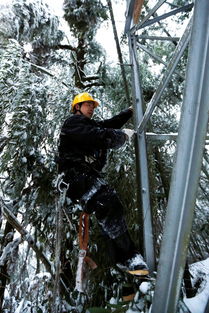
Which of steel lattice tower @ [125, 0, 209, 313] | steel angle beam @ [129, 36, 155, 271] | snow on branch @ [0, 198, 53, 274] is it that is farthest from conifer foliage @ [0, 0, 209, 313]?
steel lattice tower @ [125, 0, 209, 313]

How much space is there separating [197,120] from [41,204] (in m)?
3.38

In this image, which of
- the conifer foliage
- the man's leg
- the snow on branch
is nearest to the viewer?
the man's leg

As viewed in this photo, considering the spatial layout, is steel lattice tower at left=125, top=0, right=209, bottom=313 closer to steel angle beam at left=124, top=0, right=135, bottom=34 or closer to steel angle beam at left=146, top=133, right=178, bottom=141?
steel angle beam at left=146, top=133, right=178, bottom=141

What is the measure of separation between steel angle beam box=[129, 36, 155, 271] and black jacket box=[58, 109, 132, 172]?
1.04ft

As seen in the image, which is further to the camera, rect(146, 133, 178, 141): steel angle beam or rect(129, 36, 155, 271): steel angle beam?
rect(146, 133, 178, 141): steel angle beam

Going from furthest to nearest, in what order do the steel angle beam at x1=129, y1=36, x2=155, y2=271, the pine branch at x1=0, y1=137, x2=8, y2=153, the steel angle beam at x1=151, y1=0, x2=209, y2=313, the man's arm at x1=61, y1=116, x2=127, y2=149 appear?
the pine branch at x1=0, y1=137, x2=8, y2=153, the man's arm at x1=61, y1=116, x2=127, y2=149, the steel angle beam at x1=129, y1=36, x2=155, y2=271, the steel angle beam at x1=151, y1=0, x2=209, y2=313

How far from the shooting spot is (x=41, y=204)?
15.1 feet

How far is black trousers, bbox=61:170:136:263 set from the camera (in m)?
3.09

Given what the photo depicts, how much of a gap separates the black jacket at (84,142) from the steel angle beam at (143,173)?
32 centimetres

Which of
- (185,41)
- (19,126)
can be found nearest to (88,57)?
(19,126)

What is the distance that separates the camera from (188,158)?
1.65 meters

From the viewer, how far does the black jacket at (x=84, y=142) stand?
334 cm

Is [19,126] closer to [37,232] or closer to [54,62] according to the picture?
[37,232]

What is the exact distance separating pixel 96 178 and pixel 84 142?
0.40 meters
